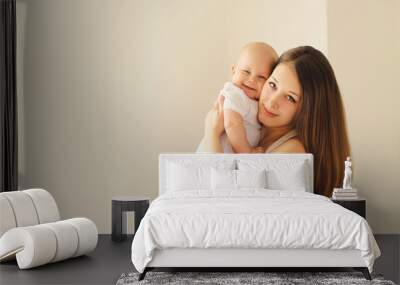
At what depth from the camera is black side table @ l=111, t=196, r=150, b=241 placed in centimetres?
671

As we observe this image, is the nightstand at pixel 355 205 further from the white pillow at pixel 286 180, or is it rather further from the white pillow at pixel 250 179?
the white pillow at pixel 250 179

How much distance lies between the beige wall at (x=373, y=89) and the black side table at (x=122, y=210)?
2.42 m

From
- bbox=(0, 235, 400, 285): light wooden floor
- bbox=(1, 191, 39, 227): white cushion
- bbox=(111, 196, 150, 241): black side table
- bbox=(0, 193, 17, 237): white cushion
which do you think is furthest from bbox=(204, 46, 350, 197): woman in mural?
bbox=(0, 193, 17, 237): white cushion

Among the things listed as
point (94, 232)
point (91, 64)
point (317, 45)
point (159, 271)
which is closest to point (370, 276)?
point (159, 271)

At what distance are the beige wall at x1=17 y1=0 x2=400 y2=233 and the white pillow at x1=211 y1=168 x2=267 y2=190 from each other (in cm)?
84

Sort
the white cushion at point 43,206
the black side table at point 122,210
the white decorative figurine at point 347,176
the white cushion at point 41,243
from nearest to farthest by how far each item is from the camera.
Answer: the white cushion at point 41,243 → the white cushion at point 43,206 → the black side table at point 122,210 → the white decorative figurine at point 347,176

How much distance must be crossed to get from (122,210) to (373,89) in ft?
9.92

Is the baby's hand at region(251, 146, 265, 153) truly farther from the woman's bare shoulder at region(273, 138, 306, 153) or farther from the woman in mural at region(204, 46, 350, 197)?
the woman's bare shoulder at region(273, 138, 306, 153)

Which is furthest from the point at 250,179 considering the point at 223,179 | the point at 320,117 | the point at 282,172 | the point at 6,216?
the point at 6,216

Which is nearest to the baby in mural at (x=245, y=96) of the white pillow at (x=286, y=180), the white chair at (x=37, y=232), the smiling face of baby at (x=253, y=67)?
the smiling face of baby at (x=253, y=67)

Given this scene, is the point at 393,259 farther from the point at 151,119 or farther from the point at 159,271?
the point at 151,119

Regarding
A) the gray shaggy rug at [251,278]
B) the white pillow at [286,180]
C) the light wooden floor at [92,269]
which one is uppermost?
the white pillow at [286,180]

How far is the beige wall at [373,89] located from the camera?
23.2 ft

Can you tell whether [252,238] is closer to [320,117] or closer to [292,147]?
[292,147]
